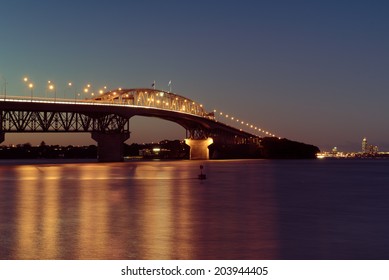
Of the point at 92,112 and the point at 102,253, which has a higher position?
the point at 92,112

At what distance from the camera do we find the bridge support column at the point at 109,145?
160m

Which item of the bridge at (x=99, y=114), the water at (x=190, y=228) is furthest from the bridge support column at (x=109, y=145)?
the water at (x=190, y=228)

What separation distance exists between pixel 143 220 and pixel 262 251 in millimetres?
9237

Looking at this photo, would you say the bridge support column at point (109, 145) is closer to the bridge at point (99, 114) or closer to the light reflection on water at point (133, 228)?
the bridge at point (99, 114)

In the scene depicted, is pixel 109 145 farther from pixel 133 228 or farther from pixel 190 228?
pixel 190 228

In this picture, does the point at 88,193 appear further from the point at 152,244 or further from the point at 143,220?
the point at 152,244

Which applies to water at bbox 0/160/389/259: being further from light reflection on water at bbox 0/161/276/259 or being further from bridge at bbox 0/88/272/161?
bridge at bbox 0/88/272/161

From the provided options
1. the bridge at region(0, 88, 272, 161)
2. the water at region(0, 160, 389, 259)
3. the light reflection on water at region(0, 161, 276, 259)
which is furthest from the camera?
the bridge at region(0, 88, 272, 161)

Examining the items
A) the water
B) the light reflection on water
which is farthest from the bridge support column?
the light reflection on water

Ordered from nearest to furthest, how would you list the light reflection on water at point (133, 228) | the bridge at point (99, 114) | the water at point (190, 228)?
the light reflection on water at point (133, 228)
the water at point (190, 228)
the bridge at point (99, 114)

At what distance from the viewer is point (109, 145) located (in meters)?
165

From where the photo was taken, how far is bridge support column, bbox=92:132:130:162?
160m
